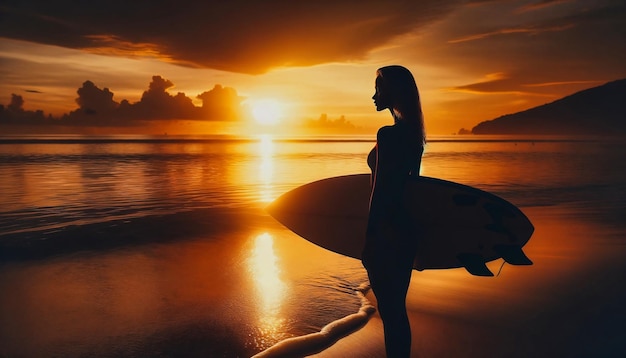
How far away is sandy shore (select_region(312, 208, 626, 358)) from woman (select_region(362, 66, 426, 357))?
52.1 inches

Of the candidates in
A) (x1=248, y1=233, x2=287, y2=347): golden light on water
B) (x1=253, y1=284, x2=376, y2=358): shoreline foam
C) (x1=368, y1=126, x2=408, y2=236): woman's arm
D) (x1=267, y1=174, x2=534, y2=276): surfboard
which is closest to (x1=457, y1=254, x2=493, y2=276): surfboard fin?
(x1=267, y1=174, x2=534, y2=276): surfboard

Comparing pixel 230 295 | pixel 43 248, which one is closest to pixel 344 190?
pixel 230 295

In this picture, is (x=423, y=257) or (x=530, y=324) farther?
(x=530, y=324)

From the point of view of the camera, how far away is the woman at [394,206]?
247 centimetres

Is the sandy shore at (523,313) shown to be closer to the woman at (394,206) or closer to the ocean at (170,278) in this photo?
the ocean at (170,278)

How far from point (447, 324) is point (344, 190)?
5.72 feet

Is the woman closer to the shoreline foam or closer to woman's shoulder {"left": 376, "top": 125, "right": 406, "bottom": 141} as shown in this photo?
woman's shoulder {"left": 376, "top": 125, "right": 406, "bottom": 141}

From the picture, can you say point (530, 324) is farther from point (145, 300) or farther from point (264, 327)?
point (145, 300)

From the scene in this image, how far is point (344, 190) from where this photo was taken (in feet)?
13.0

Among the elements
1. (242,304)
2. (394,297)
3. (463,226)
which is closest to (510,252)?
(463,226)

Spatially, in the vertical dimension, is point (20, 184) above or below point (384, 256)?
below

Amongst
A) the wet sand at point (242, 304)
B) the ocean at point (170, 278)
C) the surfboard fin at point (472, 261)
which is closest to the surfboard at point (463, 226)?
the surfboard fin at point (472, 261)

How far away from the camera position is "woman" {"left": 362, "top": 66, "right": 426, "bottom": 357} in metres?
2.47

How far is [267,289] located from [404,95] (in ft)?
11.6
